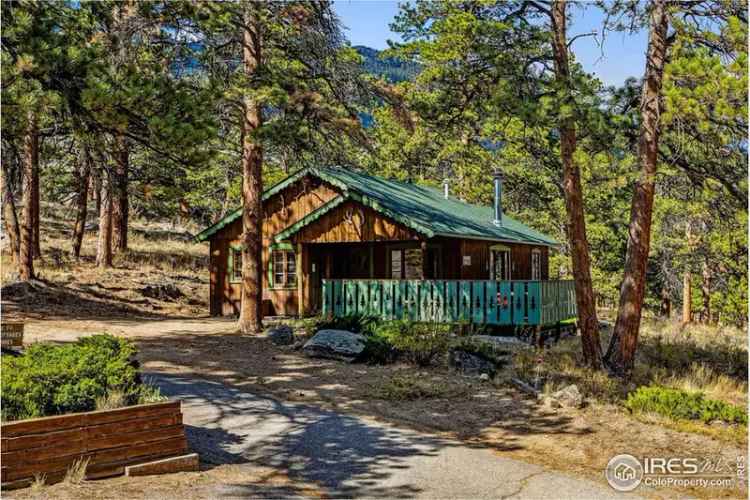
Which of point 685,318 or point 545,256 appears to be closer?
point 545,256

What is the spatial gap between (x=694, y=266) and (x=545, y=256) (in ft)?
32.1

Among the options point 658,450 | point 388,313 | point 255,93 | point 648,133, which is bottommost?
point 658,450

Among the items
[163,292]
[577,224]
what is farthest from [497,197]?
[163,292]

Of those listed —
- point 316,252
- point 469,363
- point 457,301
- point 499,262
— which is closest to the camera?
point 469,363

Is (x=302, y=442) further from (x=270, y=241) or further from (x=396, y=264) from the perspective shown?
(x=270, y=241)

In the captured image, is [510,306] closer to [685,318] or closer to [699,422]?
[699,422]

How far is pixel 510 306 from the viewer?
17922 mm

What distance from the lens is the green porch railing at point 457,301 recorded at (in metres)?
17.9

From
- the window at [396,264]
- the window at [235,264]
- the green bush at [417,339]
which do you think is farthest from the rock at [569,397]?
the window at [235,264]

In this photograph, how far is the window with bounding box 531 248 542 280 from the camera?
1113 inches

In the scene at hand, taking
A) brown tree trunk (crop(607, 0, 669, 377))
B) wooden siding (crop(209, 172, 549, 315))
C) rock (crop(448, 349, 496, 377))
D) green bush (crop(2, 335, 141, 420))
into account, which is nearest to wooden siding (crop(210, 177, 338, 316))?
wooden siding (crop(209, 172, 549, 315))

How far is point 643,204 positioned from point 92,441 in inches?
464

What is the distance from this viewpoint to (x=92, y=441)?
6.40 meters

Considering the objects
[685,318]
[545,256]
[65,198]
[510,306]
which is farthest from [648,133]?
[65,198]
